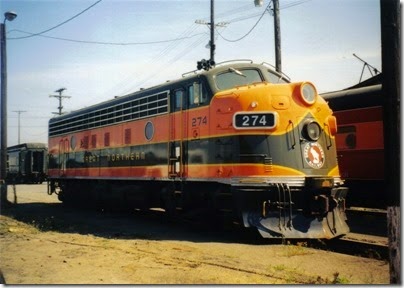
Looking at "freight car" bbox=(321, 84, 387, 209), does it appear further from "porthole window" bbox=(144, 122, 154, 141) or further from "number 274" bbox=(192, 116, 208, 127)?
→ "porthole window" bbox=(144, 122, 154, 141)

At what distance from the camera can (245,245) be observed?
28.3ft

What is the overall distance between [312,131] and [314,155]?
53 cm

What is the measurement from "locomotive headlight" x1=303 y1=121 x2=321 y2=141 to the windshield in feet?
6.09

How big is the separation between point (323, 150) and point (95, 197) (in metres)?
8.77

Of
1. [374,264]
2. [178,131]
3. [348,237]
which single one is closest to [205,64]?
[178,131]

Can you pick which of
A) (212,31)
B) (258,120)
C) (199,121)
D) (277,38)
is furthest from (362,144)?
(212,31)

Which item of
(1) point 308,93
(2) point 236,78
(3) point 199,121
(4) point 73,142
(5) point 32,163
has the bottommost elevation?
(5) point 32,163

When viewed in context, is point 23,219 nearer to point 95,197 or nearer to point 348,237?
point 95,197

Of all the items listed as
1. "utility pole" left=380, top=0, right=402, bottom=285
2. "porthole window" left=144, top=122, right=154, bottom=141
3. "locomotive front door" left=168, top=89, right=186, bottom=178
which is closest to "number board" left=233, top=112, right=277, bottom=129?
"locomotive front door" left=168, top=89, right=186, bottom=178

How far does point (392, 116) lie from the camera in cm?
502

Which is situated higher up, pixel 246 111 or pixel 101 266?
pixel 246 111

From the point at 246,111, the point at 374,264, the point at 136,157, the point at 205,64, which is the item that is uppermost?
the point at 205,64

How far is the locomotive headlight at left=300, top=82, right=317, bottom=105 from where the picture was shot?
30.8 ft

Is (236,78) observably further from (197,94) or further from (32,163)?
(32,163)
